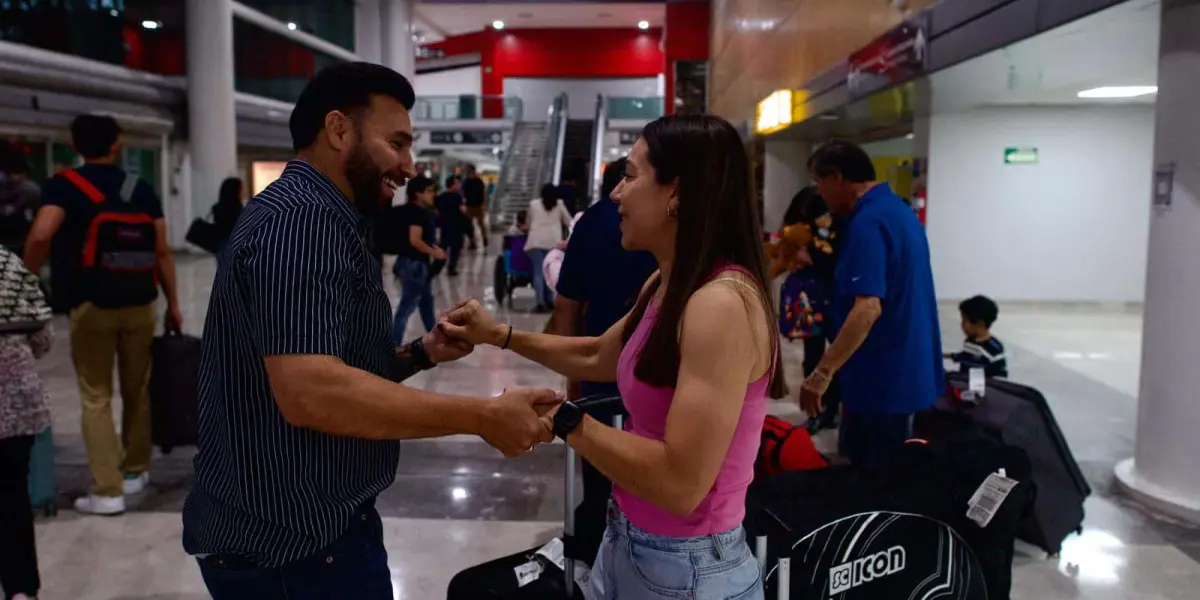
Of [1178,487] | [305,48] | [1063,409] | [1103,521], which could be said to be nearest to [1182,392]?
[1178,487]

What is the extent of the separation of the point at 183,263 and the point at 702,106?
24493 mm

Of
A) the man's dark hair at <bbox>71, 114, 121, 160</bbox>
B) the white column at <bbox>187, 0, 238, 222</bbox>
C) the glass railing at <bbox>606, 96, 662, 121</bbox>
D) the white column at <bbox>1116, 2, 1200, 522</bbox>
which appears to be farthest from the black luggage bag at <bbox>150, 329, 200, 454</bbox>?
the glass railing at <bbox>606, 96, 662, 121</bbox>

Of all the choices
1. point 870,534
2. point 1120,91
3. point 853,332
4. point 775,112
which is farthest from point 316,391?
point 775,112

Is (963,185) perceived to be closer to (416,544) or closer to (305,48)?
(416,544)

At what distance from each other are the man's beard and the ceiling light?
10.2 meters

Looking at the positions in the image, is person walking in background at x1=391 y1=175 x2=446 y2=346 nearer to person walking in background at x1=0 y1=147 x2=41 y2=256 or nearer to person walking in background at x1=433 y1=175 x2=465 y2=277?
person walking in background at x1=0 y1=147 x2=41 y2=256

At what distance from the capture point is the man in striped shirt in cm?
152

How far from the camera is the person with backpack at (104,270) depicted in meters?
4.24

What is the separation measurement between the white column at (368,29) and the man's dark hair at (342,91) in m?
29.3

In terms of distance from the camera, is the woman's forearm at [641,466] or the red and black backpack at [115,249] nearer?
the woman's forearm at [641,466]

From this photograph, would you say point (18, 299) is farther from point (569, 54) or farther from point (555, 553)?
point (569, 54)

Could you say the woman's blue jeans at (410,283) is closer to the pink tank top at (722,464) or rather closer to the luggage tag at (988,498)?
the luggage tag at (988,498)

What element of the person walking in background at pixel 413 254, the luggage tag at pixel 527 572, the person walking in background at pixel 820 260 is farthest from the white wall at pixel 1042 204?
the luggage tag at pixel 527 572

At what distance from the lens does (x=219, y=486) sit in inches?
67.7
